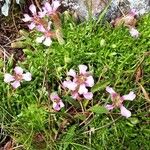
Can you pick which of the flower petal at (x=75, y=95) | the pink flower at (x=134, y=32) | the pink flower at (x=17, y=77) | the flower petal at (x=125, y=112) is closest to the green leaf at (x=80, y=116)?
the flower petal at (x=75, y=95)

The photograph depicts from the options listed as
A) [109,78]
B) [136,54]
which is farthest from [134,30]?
[109,78]

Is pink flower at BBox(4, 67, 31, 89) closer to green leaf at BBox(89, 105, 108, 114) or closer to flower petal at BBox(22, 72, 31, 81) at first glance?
flower petal at BBox(22, 72, 31, 81)

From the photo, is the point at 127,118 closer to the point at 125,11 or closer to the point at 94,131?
the point at 94,131

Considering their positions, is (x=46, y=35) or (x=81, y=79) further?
(x=46, y=35)

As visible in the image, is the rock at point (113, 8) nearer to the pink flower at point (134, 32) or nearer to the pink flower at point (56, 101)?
the pink flower at point (134, 32)

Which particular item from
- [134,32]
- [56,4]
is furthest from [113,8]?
[56,4]

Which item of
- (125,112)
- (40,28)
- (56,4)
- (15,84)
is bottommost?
(125,112)

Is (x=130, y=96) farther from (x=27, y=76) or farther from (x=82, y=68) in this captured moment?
(x=27, y=76)
